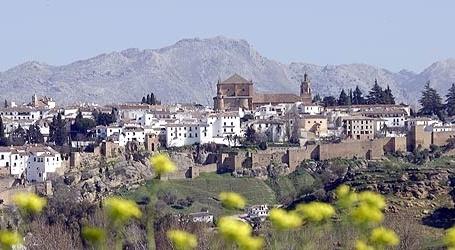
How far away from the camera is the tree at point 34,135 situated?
4953 cm

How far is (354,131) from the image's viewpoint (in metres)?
50.8

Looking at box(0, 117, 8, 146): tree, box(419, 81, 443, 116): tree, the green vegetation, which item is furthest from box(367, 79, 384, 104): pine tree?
box(0, 117, 8, 146): tree

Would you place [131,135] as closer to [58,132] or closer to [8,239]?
[58,132]

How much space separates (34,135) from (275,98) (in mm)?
15041

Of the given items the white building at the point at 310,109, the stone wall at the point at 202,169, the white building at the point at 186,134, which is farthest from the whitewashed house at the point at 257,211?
the white building at the point at 310,109

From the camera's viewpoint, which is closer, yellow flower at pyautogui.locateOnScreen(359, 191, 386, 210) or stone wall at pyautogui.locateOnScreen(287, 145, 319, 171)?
yellow flower at pyautogui.locateOnScreen(359, 191, 386, 210)

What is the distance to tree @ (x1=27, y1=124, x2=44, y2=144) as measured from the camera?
4953 centimetres

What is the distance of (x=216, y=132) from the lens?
4878 cm

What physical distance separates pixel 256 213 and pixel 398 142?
547 inches

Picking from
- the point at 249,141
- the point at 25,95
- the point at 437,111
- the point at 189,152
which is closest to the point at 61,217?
the point at 189,152

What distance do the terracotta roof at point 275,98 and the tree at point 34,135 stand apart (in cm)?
1350

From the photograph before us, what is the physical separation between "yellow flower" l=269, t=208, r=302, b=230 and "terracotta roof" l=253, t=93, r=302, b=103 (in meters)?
56.2

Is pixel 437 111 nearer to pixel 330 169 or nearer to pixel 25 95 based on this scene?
pixel 330 169

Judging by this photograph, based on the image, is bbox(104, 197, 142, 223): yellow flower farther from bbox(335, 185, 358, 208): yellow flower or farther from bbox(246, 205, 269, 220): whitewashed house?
bbox(246, 205, 269, 220): whitewashed house
